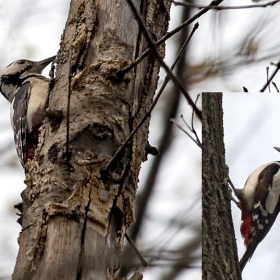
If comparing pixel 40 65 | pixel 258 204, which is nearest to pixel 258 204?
pixel 258 204

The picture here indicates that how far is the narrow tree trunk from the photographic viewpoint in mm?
1939

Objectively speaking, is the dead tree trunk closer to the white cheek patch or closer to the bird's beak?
the white cheek patch

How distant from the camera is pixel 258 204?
2102 millimetres

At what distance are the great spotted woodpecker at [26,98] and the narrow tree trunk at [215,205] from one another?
1442 millimetres

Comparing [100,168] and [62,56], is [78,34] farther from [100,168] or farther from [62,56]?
[100,168]

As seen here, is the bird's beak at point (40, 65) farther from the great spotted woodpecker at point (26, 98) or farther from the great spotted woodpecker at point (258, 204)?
the great spotted woodpecker at point (258, 204)

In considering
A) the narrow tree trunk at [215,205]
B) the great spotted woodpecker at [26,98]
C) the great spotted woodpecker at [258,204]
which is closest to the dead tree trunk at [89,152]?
the narrow tree trunk at [215,205]

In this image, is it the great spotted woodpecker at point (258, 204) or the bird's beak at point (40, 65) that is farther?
the bird's beak at point (40, 65)

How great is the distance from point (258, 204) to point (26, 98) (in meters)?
2.57

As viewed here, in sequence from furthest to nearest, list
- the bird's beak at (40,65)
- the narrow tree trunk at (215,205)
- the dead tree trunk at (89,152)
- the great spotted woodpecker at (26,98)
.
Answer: the bird's beak at (40,65)
the great spotted woodpecker at (26,98)
the dead tree trunk at (89,152)
the narrow tree trunk at (215,205)

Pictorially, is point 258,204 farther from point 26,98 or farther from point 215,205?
point 26,98

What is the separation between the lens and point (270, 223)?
2.01m

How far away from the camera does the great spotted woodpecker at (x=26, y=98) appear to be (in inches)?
155

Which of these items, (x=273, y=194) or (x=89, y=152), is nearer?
(x=273, y=194)
